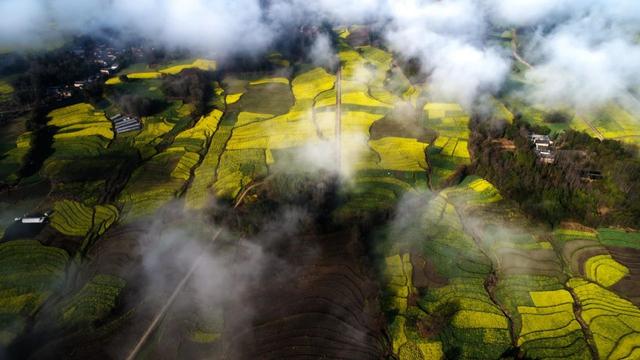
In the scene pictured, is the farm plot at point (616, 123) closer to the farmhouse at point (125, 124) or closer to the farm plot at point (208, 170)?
the farm plot at point (208, 170)

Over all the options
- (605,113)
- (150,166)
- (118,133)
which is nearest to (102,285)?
(150,166)

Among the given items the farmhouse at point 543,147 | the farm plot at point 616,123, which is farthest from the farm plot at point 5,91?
the farm plot at point 616,123

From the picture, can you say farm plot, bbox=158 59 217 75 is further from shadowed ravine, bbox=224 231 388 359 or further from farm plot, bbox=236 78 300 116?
shadowed ravine, bbox=224 231 388 359

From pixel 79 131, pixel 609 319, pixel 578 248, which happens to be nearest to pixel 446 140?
pixel 578 248

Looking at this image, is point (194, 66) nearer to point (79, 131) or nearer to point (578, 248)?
point (79, 131)

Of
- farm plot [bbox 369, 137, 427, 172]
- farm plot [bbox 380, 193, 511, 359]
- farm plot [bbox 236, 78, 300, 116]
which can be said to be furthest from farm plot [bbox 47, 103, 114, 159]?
farm plot [bbox 380, 193, 511, 359]
